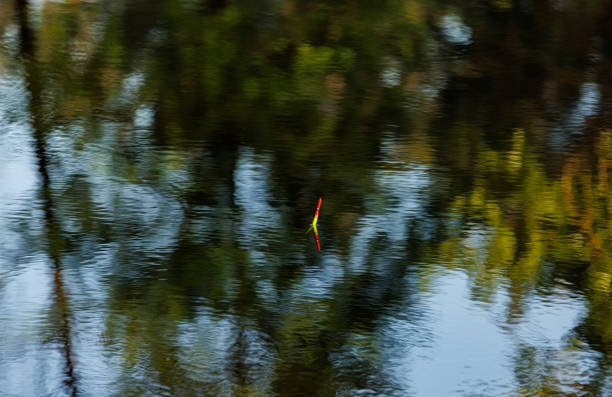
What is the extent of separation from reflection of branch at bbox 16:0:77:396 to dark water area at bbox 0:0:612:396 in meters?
0.01

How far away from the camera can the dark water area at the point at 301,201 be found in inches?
128

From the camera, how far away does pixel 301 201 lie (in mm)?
4355

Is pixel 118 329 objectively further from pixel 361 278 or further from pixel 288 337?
pixel 361 278

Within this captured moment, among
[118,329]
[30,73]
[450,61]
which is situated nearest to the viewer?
[118,329]

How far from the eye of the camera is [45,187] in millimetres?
4363

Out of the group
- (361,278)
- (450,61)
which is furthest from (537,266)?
(450,61)

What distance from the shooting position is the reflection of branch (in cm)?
319

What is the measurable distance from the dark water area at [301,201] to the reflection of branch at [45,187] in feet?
0.05

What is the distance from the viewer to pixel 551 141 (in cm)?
506

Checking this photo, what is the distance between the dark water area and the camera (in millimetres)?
3252

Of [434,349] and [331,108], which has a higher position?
[331,108]

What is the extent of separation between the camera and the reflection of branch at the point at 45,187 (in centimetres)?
319

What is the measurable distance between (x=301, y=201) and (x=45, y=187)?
4.91 ft

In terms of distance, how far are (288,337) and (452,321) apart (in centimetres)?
79
